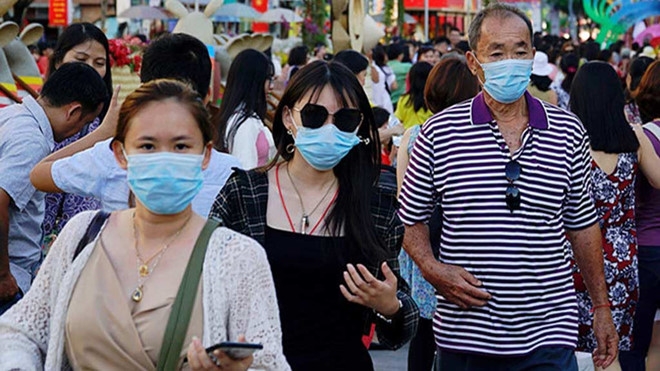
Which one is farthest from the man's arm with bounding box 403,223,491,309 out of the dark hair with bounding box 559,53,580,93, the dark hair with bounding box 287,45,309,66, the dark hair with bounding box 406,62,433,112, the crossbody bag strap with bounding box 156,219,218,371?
the dark hair with bounding box 287,45,309,66

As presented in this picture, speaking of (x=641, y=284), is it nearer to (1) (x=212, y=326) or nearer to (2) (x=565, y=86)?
(1) (x=212, y=326)

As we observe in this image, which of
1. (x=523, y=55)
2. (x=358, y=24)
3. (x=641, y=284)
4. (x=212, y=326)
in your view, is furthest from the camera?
(x=358, y=24)

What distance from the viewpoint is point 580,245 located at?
5418 millimetres

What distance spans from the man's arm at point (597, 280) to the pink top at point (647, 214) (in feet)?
5.81

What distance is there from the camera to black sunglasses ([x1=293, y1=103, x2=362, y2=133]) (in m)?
4.62

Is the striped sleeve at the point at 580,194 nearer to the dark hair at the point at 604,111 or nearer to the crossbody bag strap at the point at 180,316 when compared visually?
the dark hair at the point at 604,111

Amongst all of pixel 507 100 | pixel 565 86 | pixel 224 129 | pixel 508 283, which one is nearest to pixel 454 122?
pixel 507 100

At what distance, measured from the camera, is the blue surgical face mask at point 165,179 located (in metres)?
3.64

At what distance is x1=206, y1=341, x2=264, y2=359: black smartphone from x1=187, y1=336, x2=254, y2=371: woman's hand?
0.01 metres

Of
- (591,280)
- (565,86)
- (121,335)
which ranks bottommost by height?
(565,86)

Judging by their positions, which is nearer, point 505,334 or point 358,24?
point 505,334

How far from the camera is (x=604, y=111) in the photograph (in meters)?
6.78

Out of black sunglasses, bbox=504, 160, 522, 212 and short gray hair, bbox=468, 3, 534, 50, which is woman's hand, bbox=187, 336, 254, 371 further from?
short gray hair, bbox=468, 3, 534, 50

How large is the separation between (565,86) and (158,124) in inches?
540
